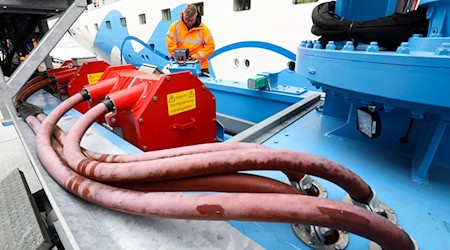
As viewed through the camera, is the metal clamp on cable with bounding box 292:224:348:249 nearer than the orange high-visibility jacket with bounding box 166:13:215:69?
Yes

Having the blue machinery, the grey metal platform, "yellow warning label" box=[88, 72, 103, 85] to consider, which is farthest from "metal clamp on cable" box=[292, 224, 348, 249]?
"yellow warning label" box=[88, 72, 103, 85]

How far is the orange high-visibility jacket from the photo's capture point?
11.1ft

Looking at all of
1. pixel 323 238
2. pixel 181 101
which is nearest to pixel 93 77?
pixel 181 101

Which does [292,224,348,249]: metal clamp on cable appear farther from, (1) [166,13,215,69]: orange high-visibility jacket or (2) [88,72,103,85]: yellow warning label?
(1) [166,13,215,69]: orange high-visibility jacket

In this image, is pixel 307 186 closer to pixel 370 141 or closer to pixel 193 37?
pixel 370 141

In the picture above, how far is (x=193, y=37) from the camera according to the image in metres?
3.44

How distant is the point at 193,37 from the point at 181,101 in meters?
2.54

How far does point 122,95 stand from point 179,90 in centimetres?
26

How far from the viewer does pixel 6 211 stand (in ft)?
3.17

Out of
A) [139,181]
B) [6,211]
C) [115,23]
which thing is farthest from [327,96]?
[115,23]

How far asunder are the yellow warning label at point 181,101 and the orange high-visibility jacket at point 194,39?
227cm

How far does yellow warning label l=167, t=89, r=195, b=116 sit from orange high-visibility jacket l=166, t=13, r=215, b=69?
2266 millimetres

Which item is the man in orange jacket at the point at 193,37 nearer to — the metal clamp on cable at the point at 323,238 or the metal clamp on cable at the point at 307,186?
the metal clamp on cable at the point at 307,186

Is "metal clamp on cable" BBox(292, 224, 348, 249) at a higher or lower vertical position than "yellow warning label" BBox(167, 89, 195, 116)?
lower
